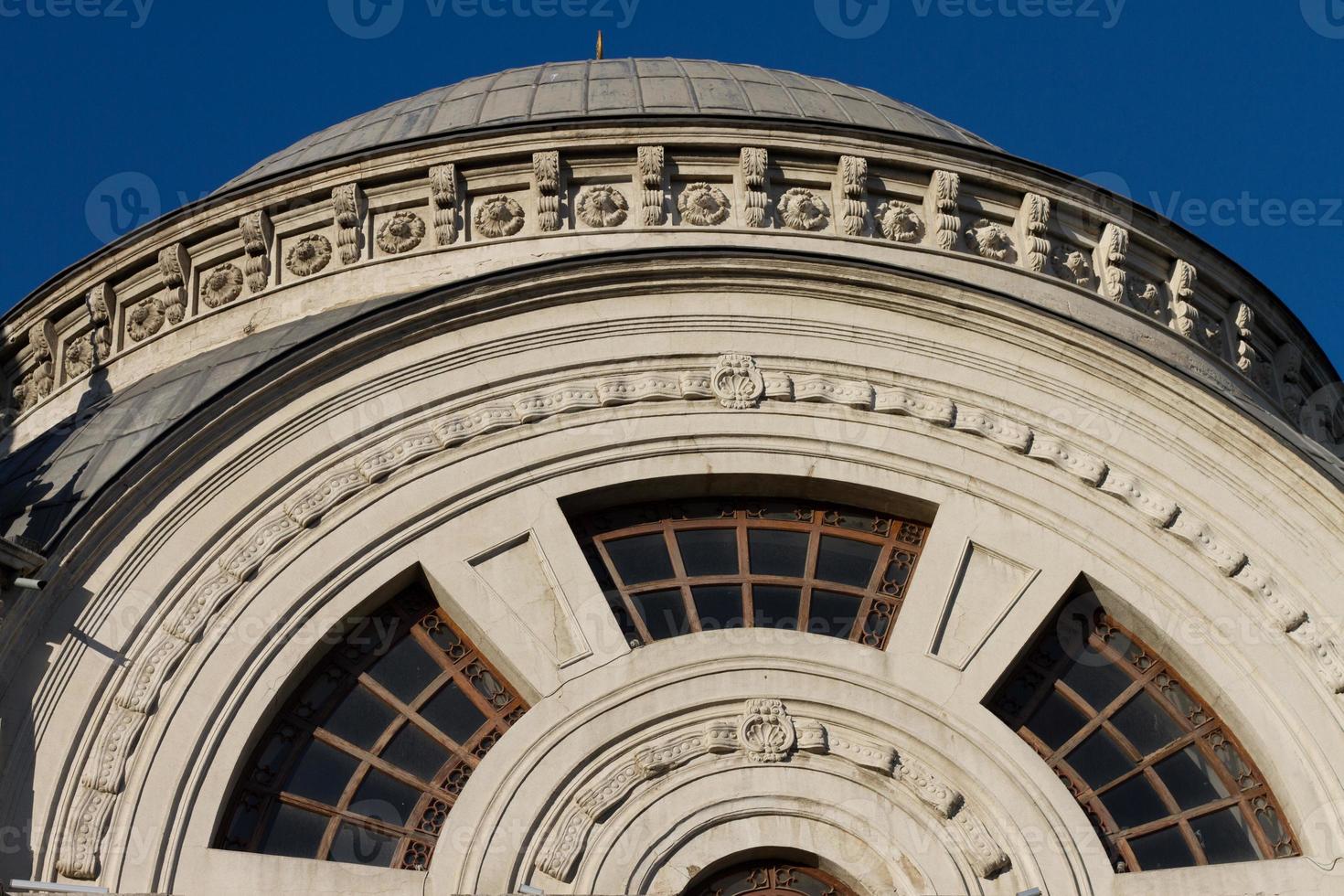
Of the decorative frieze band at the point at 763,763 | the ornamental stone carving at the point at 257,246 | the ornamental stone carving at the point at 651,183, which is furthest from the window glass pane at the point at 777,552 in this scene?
the ornamental stone carving at the point at 257,246

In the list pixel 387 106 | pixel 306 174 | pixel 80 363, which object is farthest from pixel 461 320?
pixel 387 106

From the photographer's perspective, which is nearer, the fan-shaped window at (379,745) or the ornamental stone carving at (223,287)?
the fan-shaped window at (379,745)

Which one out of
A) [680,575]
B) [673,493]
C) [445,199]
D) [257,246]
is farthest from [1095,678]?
[257,246]

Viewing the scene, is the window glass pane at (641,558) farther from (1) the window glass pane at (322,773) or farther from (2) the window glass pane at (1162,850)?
(2) the window glass pane at (1162,850)

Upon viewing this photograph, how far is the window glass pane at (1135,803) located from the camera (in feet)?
61.3

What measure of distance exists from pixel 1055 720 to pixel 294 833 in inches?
247

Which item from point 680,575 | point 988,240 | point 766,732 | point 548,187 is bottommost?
A: point 766,732

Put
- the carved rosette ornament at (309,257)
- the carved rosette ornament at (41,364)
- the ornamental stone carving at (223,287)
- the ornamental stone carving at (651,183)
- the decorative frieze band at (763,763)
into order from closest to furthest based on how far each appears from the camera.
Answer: the decorative frieze band at (763,763) < the ornamental stone carving at (651,183) < the carved rosette ornament at (309,257) < the ornamental stone carving at (223,287) < the carved rosette ornament at (41,364)

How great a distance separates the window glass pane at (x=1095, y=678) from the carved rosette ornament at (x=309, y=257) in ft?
26.9

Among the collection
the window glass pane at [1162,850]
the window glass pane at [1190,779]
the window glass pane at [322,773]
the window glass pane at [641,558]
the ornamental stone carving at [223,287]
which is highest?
the ornamental stone carving at [223,287]

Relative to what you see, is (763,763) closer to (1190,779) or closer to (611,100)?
(1190,779)

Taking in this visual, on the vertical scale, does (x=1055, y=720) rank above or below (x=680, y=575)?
below

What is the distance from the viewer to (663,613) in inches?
773

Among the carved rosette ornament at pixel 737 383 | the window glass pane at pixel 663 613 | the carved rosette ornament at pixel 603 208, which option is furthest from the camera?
the carved rosette ornament at pixel 603 208
